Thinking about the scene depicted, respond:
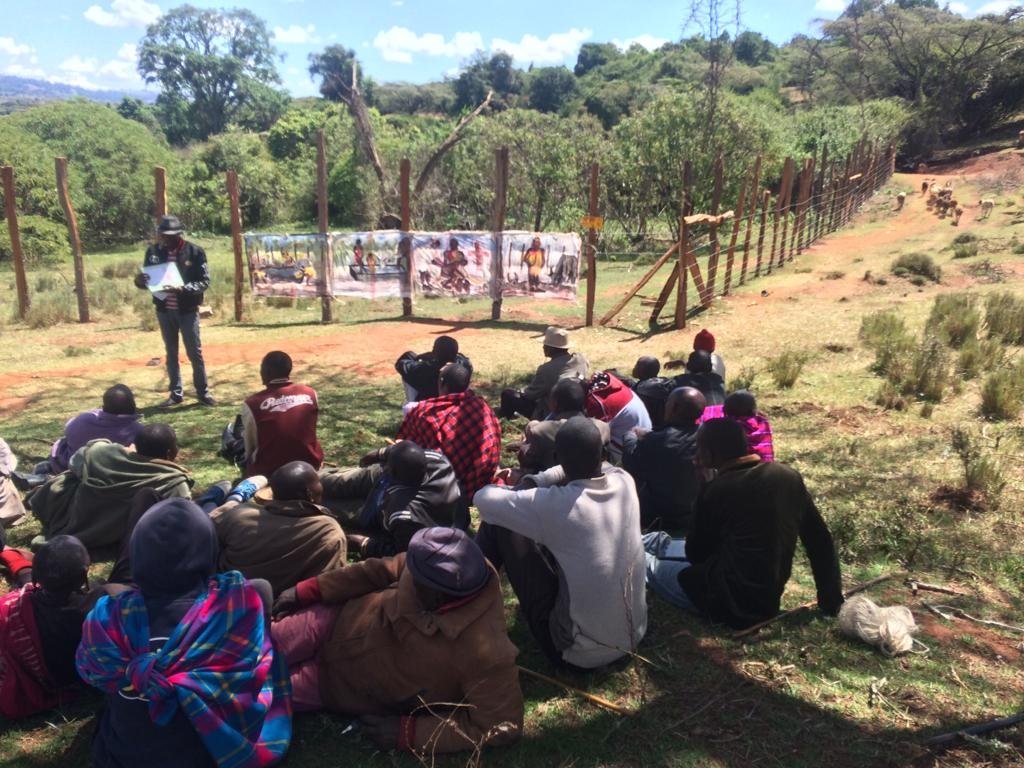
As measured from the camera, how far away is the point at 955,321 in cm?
945

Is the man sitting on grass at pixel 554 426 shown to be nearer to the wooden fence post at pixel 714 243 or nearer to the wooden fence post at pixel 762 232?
the wooden fence post at pixel 714 243

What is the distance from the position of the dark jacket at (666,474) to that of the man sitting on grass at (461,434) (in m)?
0.95

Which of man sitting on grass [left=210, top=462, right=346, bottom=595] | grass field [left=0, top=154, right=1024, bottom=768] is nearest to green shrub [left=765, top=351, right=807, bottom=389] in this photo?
grass field [left=0, top=154, right=1024, bottom=768]

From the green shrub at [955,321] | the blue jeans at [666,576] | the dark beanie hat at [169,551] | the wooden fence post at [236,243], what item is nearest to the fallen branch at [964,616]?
the blue jeans at [666,576]

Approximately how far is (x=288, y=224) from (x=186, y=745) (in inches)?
1337

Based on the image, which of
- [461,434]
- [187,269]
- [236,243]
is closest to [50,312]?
[236,243]

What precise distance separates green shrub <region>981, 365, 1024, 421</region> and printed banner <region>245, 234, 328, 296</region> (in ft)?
32.9

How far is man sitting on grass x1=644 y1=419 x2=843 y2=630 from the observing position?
3377 mm

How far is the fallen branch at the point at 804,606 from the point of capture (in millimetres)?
3656

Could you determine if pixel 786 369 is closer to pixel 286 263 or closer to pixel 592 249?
pixel 592 249

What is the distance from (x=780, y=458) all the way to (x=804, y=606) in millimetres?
2509

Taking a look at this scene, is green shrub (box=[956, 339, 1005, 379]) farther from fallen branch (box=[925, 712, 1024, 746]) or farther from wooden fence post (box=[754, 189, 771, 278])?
wooden fence post (box=[754, 189, 771, 278])

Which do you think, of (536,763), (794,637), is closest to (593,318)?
(794,637)

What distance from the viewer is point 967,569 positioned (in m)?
4.30
